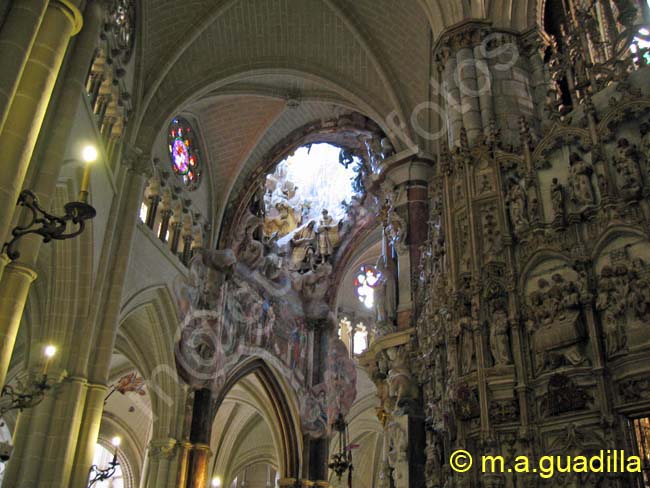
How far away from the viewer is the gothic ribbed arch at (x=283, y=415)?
2027 cm

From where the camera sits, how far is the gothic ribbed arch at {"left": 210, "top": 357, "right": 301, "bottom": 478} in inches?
798

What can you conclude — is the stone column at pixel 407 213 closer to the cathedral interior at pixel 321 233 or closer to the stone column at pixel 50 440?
the cathedral interior at pixel 321 233

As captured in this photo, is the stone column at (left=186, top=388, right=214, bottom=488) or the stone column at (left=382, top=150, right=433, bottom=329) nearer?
the stone column at (left=382, top=150, right=433, bottom=329)

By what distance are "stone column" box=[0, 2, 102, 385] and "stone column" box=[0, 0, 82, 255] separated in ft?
Answer: 0.86

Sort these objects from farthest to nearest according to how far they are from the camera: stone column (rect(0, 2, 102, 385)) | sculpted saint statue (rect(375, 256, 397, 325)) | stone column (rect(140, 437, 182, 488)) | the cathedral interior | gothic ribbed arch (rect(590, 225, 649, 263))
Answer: stone column (rect(140, 437, 182, 488)) → sculpted saint statue (rect(375, 256, 397, 325)) → gothic ribbed arch (rect(590, 225, 649, 263)) → the cathedral interior → stone column (rect(0, 2, 102, 385))

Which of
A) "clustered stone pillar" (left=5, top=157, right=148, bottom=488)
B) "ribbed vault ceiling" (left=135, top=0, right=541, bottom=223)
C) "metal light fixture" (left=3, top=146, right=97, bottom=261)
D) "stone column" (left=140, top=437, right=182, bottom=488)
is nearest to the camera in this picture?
"metal light fixture" (left=3, top=146, right=97, bottom=261)

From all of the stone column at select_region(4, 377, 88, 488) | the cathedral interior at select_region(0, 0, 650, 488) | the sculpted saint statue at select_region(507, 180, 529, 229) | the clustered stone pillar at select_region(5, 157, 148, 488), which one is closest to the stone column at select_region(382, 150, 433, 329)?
the cathedral interior at select_region(0, 0, 650, 488)

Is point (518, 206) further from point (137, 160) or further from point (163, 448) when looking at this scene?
point (163, 448)

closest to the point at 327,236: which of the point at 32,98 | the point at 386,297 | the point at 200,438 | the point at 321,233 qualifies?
the point at 321,233

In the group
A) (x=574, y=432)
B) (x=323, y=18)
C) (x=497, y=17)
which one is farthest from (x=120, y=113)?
(x=574, y=432)

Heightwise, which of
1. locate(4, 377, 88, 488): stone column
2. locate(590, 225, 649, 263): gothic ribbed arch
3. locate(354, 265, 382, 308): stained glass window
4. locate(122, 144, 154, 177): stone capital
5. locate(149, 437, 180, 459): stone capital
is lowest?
locate(4, 377, 88, 488): stone column

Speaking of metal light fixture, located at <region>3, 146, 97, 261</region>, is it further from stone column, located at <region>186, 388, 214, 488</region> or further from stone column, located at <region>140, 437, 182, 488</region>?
stone column, located at <region>186, 388, 214, 488</region>

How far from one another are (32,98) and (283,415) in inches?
630

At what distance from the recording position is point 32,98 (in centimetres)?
641
